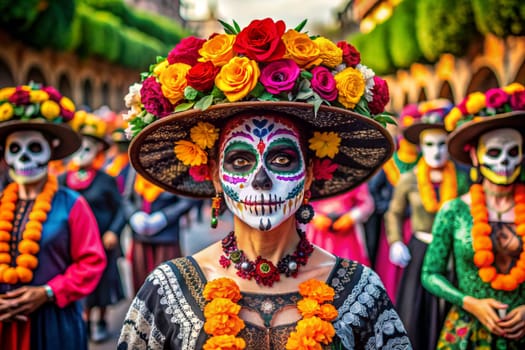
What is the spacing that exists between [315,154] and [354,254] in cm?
373

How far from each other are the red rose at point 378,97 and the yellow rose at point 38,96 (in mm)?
Result: 2538

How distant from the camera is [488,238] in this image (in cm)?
333

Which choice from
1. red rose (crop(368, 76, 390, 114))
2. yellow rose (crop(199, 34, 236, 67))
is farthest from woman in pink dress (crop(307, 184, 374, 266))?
yellow rose (crop(199, 34, 236, 67))

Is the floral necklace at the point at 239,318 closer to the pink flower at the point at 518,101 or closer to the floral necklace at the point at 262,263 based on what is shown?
the floral necklace at the point at 262,263

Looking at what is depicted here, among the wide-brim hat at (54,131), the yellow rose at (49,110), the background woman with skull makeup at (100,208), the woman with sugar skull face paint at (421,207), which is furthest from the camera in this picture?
the background woman with skull makeup at (100,208)

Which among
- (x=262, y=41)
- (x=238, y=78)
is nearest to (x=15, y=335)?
(x=238, y=78)

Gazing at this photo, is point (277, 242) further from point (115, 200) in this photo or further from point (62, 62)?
point (62, 62)

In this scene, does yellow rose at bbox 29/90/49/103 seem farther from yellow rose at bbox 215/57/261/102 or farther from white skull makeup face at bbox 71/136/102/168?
white skull makeup face at bbox 71/136/102/168

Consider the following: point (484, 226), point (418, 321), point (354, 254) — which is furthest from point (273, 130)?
point (354, 254)

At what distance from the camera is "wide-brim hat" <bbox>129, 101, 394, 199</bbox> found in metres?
2.25

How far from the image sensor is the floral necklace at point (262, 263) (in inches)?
92.2

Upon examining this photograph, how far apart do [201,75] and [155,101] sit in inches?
9.9

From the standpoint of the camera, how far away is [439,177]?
5.35 m

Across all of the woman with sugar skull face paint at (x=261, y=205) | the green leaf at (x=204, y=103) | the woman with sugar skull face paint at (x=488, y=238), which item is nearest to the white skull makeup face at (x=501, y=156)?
the woman with sugar skull face paint at (x=488, y=238)
